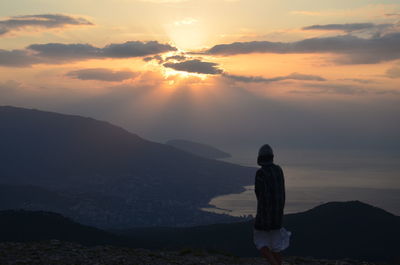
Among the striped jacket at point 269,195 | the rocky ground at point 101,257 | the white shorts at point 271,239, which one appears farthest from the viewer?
the rocky ground at point 101,257

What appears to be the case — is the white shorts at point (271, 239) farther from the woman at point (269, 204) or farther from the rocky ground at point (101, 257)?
the rocky ground at point (101, 257)

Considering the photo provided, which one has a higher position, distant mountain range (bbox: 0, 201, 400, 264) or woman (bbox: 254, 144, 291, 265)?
woman (bbox: 254, 144, 291, 265)

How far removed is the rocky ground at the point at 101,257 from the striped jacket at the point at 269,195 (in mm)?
8579

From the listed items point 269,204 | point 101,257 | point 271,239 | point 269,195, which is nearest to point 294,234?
point 101,257

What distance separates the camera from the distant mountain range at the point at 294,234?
252 ft

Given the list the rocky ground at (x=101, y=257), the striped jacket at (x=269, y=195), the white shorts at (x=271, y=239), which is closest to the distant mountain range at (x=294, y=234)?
the rocky ground at (x=101, y=257)

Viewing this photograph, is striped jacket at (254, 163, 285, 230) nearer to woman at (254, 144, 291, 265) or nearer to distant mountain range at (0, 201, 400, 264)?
woman at (254, 144, 291, 265)

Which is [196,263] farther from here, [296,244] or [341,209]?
[341,209]

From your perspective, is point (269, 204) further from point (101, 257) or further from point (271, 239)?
point (101, 257)

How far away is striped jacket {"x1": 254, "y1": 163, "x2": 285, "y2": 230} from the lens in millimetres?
13031

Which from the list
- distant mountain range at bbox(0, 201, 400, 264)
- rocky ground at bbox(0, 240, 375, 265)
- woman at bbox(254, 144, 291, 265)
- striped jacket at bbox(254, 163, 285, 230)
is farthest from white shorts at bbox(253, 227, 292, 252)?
distant mountain range at bbox(0, 201, 400, 264)

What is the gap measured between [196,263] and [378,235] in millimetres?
80303

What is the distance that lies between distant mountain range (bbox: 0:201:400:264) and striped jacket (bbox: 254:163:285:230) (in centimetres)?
5795

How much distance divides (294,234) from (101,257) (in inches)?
3073
